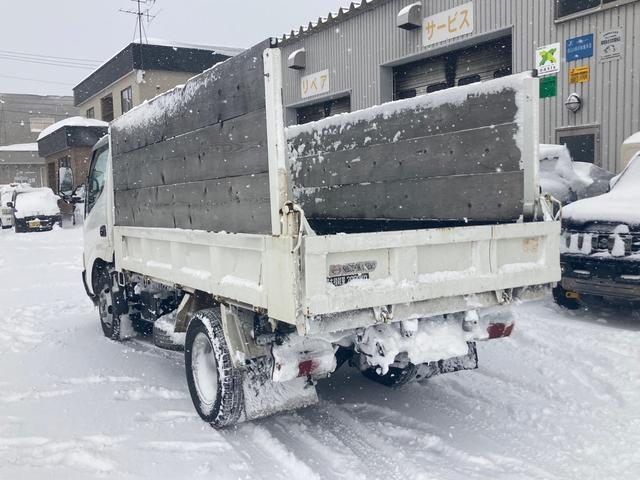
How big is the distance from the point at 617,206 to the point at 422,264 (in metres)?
4.27

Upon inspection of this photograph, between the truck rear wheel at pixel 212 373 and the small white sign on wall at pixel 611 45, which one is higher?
the small white sign on wall at pixel 611 45

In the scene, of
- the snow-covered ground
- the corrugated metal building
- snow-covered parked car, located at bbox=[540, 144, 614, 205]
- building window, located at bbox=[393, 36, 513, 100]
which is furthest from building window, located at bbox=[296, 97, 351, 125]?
the snow-covered ground

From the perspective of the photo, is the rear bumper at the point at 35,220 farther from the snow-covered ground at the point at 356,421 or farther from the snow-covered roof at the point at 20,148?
the snow-covered roof at the point at 20,148

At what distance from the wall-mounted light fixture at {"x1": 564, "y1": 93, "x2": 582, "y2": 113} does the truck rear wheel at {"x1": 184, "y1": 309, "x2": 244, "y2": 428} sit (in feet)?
28.1

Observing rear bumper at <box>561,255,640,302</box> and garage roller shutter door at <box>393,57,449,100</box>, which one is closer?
rear bumper at <box>561,255,640,302</box>

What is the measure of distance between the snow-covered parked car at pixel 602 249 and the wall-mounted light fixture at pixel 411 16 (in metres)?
7.16

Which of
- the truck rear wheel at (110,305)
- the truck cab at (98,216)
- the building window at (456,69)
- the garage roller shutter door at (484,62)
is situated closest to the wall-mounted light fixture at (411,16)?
the building window at (456,69)

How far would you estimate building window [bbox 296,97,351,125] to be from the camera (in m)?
16.0

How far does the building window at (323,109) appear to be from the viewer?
1601cm

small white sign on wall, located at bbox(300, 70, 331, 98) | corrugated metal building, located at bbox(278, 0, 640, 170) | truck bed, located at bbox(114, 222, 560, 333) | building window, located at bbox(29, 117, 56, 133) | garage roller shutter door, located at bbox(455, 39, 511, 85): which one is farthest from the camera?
building window, located at bbox(29, 117, 56, 133)

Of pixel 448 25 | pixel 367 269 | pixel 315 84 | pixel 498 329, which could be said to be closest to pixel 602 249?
pixel 498 329

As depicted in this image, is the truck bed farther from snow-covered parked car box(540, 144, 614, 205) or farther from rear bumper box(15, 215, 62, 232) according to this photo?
rear bumper box(15, 215, 62, 232)

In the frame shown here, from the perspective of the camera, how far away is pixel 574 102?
10.3 m

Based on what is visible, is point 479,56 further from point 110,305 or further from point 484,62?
point 110,305
